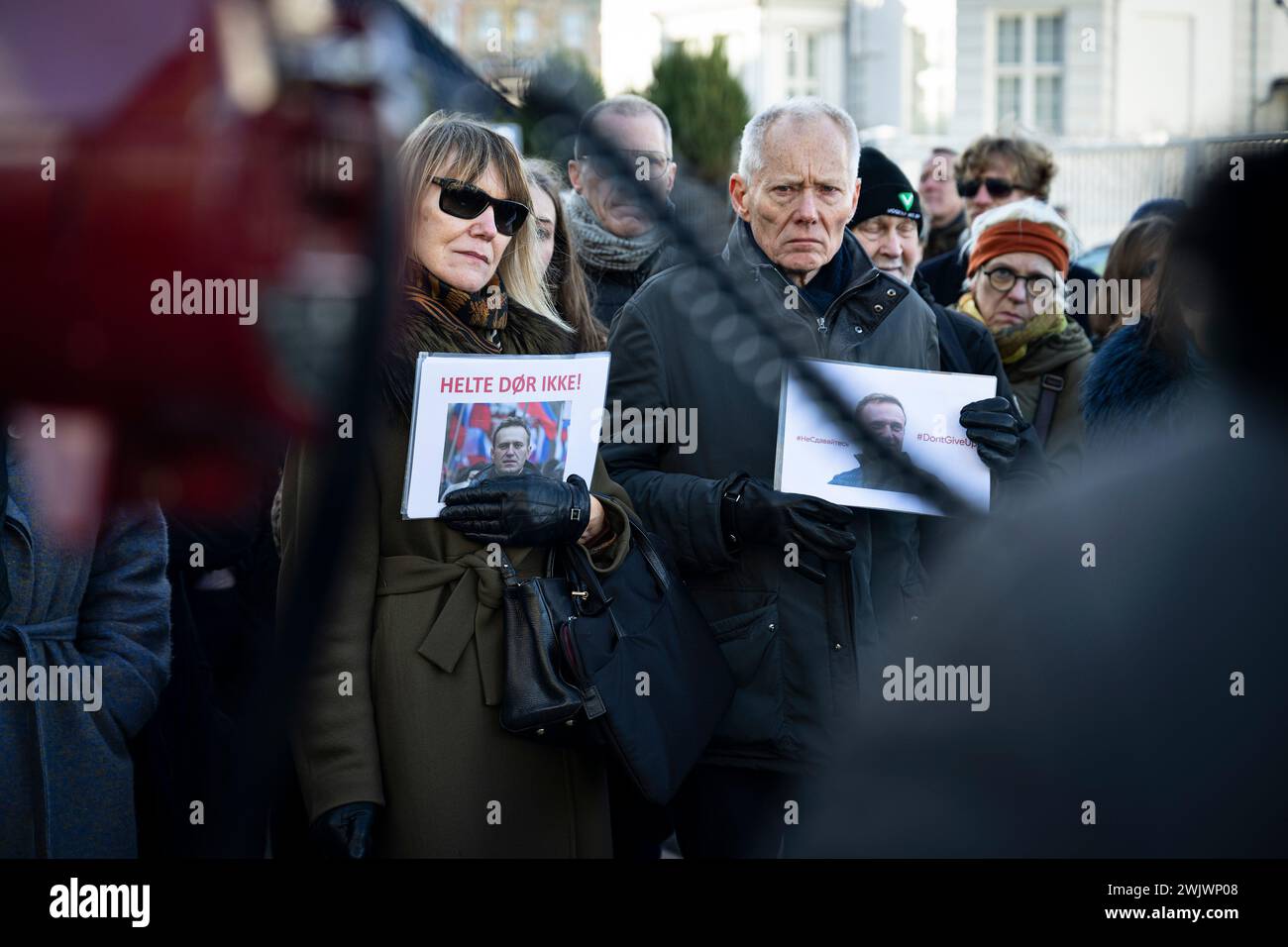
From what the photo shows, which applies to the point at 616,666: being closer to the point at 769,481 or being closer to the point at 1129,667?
the point at 769,481

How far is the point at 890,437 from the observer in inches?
117

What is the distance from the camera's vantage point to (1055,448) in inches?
157

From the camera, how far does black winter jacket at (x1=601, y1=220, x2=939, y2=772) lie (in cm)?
307

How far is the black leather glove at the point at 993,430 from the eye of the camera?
119 inches

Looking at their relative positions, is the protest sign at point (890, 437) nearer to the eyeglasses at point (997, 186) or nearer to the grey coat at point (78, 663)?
the grey coat at point (78, 663)

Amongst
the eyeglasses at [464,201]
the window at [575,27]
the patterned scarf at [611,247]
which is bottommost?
the eyeglasses at [464,201]

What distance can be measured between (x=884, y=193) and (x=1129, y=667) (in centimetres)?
329

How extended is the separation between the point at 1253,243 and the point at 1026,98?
2352 cm

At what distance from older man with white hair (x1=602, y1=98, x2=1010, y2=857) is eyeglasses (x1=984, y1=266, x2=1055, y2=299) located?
0.98 metres

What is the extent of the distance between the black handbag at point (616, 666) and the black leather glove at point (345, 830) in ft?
1.05

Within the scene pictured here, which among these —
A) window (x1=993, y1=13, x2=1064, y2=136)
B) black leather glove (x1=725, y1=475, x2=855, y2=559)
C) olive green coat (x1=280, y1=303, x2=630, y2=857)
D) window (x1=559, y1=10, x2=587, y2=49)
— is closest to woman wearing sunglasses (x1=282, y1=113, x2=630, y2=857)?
olive green coat (x1=280, y1=303, x2=630, y2=857)
